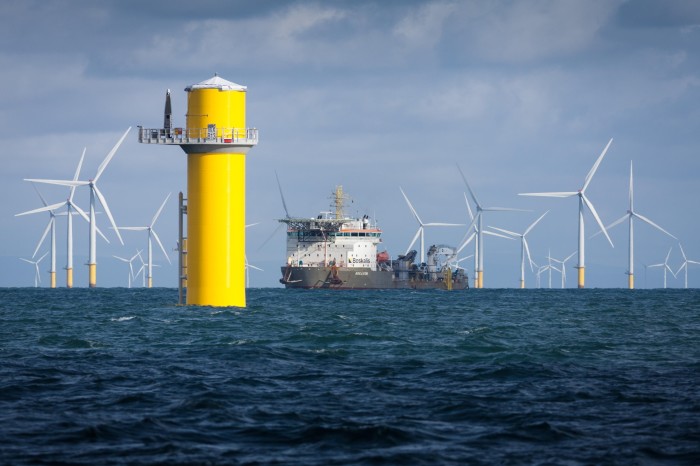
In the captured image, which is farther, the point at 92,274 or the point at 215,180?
the point at 92,274

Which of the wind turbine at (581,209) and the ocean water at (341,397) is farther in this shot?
the wind turbine at (581,209)

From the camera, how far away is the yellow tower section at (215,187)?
54.7 m

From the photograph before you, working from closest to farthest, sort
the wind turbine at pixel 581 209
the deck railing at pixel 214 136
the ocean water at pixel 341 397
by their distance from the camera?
the ocean water at pixel 341 397 < the deck railing at pixel 214 136 < the wind turbine at pixel 581 209

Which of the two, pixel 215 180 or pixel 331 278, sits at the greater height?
pixel 215 180

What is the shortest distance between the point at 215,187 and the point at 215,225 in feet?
6.27

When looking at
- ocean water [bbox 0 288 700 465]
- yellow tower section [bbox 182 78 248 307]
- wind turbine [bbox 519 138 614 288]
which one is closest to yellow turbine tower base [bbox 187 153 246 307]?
yellow tower section [bbox 182 78 248 307]

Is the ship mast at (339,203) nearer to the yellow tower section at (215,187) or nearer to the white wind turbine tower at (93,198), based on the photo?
the white wind turbine tower at (93,198)

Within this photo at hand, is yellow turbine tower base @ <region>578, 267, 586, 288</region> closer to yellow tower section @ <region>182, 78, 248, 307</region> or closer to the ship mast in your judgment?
the ship mast

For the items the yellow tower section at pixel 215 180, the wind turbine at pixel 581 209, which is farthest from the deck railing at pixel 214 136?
the wind turbine at pixel 581 209

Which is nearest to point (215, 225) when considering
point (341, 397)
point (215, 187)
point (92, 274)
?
point (215, 187)

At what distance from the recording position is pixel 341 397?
26703 millimetres

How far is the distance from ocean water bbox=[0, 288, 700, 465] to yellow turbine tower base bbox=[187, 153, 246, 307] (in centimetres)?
738

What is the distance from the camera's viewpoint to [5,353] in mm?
37438

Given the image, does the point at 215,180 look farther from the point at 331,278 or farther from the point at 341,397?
the point at 331,278
